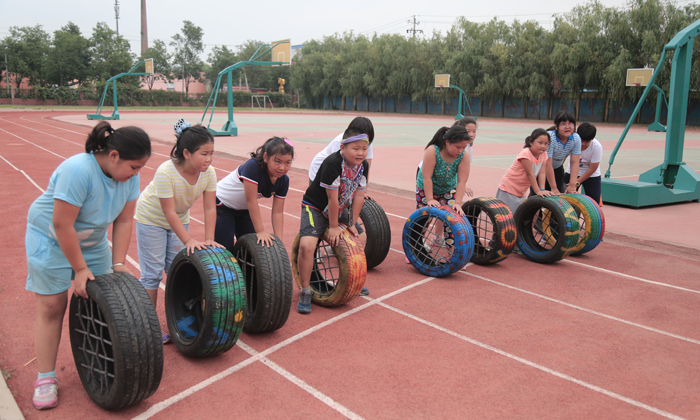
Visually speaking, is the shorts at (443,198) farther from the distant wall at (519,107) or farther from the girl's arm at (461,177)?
the distant wall at (519,107)

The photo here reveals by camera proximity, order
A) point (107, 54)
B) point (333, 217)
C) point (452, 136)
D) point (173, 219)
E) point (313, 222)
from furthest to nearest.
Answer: point (107, 54) → point (452, 136) → point (313, 222) → point (333, 217) → point (173, 219)

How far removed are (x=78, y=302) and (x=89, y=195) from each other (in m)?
0.71

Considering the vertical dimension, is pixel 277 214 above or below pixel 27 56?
below

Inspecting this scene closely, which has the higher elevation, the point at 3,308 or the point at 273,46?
the point at 273,46

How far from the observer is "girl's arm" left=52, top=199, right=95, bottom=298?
8.66 feet

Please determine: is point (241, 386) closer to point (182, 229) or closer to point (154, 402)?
point (154, 402)

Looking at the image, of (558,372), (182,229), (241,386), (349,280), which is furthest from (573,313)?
(182,229)

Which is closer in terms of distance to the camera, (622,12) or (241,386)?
(241,386)

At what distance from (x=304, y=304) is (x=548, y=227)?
11.8 feet

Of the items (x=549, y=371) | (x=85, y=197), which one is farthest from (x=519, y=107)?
(x=85, y=197)

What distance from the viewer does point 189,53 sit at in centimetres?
9538

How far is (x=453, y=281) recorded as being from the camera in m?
5.44

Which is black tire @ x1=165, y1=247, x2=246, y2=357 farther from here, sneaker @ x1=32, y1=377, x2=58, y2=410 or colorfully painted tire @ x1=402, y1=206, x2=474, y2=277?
colorfully painted tire @ x1=402, y1=206, x2=474, y2=277

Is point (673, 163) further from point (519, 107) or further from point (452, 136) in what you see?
point (519, 107)
